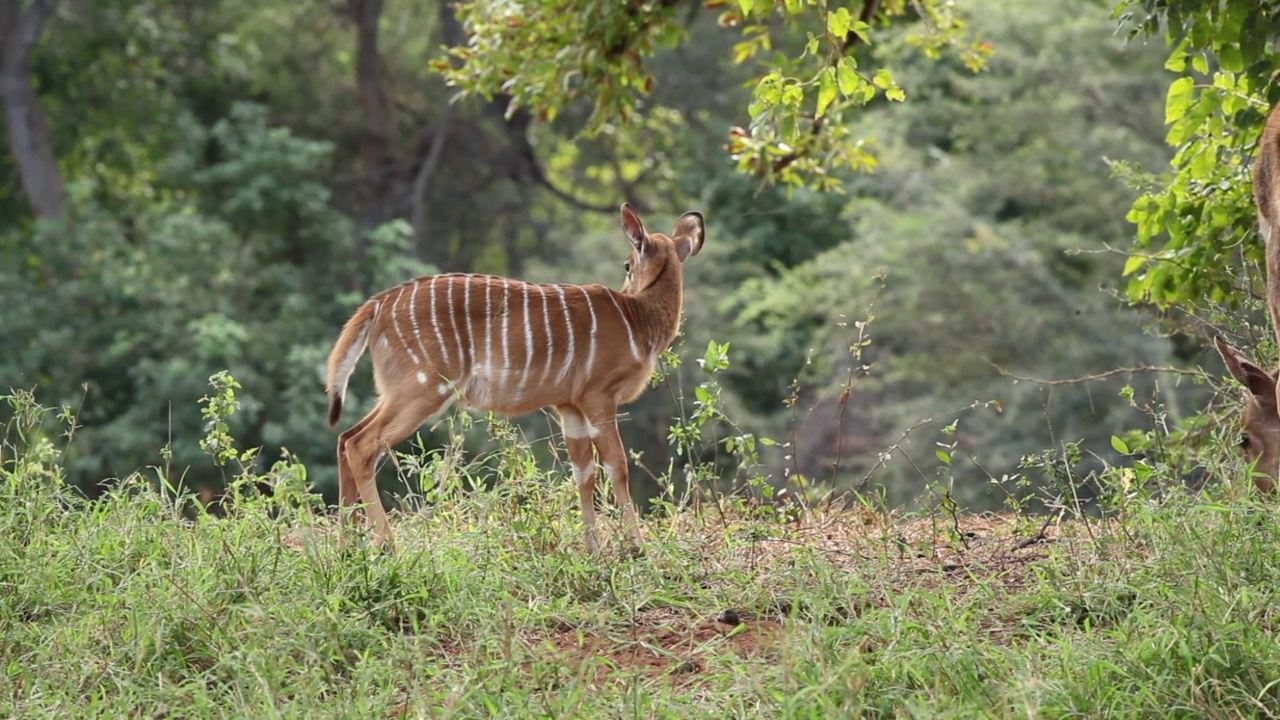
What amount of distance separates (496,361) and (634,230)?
794 millimetres

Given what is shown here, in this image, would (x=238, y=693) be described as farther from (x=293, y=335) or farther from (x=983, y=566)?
(x=293, y=335)

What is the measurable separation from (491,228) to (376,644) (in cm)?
1863

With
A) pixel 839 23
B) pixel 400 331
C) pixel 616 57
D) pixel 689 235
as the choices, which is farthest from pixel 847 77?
pixel 616 57

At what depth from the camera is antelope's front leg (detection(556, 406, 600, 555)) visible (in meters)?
6.08

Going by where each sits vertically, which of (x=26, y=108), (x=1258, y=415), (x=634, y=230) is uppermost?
(x=634, y=230)

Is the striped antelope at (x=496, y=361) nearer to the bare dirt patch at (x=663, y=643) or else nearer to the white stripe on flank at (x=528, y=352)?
the white stripe on flank at (x=528, y=352)

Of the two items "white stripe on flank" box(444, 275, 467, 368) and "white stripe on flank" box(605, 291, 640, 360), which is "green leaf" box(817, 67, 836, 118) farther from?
"white stripe on flank" box(444, 275, 467, 368)

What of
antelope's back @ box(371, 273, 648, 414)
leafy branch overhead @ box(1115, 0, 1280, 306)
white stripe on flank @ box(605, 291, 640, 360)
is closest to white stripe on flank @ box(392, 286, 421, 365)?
antelope's back @ box(371, 273, 648, 414)

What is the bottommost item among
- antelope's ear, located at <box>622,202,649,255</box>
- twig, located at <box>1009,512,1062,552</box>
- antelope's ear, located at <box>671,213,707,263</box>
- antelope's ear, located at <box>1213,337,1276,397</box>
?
twig, located at <box>1009,512,1062,552</box>

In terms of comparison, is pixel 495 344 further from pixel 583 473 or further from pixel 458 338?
pixel 583 473

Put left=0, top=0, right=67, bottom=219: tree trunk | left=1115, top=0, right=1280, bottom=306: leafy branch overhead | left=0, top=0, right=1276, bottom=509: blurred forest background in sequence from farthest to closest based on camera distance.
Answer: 1. left=0, top=0, right=67, bottom=219: tree trunk
2. left=0, top=0, right=1276, bottom=509: blurred forest background
3. left=1115, top=0, right=1280, bottom=306: leafy branch overhead

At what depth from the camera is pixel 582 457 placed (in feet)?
20.7

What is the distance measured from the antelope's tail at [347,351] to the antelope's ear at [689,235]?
52.3 inches

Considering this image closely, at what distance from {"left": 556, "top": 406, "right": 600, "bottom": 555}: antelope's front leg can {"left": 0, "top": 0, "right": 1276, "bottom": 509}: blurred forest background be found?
A: 8991mm
